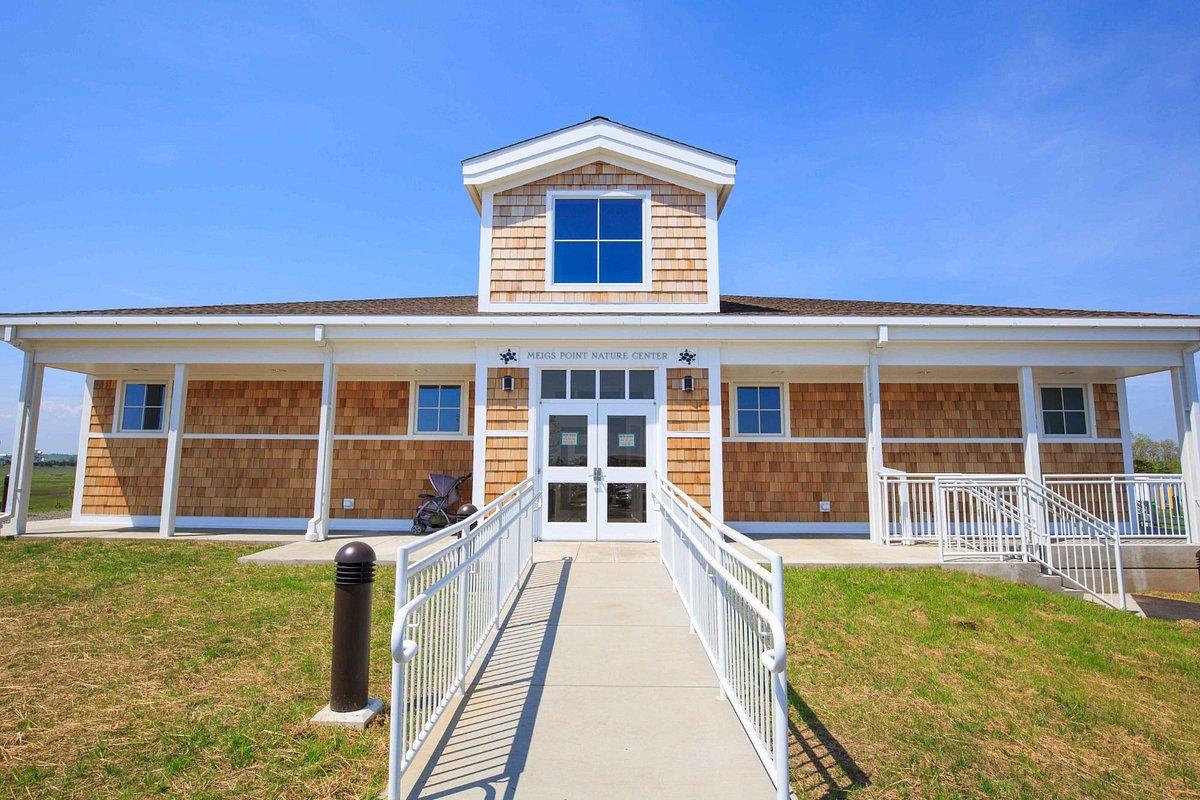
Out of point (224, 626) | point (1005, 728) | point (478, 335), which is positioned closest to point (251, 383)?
point (478, 335)

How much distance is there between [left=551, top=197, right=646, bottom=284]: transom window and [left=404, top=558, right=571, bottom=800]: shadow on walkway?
19.4 ft

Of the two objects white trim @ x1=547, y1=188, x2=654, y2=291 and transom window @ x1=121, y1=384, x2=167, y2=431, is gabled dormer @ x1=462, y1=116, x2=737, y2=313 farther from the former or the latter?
transom window @ x1=121, y1=384, x2=167, y2=431

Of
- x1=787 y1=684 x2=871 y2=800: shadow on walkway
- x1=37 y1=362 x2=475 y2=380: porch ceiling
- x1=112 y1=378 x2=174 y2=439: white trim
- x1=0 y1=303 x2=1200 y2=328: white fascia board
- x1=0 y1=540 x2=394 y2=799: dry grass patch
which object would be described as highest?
x1=0 y1=303 x2=1200 y2=328: white fascia board

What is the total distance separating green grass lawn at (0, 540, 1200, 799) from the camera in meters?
2.99

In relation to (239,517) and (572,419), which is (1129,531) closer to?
(572,419)

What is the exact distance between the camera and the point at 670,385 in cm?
918

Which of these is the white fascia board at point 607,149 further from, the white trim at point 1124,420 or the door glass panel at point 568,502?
the white trim at point 1124,420

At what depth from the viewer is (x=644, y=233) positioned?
32.9ft

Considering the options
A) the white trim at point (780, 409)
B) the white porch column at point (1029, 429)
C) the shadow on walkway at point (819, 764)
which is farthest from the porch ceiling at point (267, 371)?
the white porch column at point (1029, 429)

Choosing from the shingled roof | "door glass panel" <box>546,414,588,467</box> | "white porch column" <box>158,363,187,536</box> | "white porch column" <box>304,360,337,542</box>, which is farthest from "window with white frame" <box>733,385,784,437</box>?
"white porch column" <box>158,363,187,536</box>

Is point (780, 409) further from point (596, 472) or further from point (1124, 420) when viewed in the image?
point (1124, 420)

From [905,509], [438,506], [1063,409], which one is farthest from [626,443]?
[1063,409]

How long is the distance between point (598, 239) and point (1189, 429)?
30.4 ft

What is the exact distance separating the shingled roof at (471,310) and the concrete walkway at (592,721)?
5.49m
